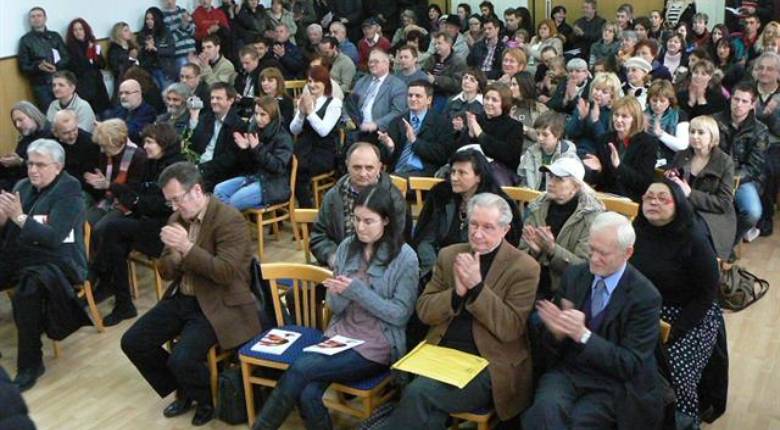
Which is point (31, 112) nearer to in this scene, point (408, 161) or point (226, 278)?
point (408, 161)

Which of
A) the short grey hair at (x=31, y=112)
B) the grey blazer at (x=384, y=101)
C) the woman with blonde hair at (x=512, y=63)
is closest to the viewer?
the short grey hair at (x=31, y=112)

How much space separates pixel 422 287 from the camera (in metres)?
4.11

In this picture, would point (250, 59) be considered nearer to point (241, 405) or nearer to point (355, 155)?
point (355, 155)

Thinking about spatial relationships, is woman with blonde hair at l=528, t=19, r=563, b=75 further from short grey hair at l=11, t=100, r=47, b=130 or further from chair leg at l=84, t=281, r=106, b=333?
chair leg at l=84, t=281, r=106, b=333

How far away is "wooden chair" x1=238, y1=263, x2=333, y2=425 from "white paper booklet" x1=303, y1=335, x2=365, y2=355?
0.55ft

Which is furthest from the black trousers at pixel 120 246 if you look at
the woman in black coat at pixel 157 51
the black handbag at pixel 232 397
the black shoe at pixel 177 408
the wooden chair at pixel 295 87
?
the woman in black coat at pixel 157 51

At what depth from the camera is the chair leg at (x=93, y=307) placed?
5.00m

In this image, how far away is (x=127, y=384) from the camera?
4.51m

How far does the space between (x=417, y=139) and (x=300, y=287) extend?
2124 millimetres

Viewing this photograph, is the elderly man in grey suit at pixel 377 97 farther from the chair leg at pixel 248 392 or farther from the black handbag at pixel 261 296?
the chair leg at pixel 248 392

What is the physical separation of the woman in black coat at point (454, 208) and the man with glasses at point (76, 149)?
2530mm

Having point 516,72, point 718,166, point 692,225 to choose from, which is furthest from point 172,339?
point 516,72

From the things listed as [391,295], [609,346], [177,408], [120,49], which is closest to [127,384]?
[177,408]

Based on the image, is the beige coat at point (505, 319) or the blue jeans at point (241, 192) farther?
the blue jeans at point (241, 192)
